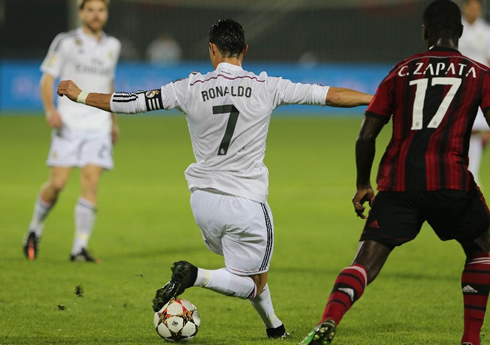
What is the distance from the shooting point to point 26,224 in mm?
11320

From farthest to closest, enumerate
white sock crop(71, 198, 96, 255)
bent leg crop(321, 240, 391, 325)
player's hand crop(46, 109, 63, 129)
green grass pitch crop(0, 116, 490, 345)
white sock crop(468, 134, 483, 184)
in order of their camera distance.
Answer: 1. white sock crop(468, 134, 483, 184)
2. player's hand crop(46, 109, 63, 129)
3. white sock crop(71, 198, 96, 255)
4. green grass pitch crop(0, 116, 490, 345)
5. bent leg crop(321, 240, 391, 325)

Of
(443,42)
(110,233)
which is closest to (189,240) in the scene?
(110,233)

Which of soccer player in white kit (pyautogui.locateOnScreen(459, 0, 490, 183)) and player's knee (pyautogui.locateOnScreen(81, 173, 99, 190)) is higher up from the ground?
soccer player in white kit (pyautogui.locateOnScreen(459, 0, 490, 183))

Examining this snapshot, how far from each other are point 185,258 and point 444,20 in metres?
4.67

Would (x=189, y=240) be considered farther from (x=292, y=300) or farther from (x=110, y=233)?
(x=292, y=300)

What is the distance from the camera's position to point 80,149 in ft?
29.8

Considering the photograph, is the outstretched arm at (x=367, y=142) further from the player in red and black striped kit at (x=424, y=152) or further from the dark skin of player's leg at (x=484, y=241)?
the dark skin of player's leg at (x=484, y=241)

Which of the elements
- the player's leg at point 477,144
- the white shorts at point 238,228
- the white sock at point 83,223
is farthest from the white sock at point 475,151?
the white shorts at point 238,228

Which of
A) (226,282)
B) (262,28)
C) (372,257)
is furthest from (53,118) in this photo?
(262,28)

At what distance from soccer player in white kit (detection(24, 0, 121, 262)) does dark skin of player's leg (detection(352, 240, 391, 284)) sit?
445cm

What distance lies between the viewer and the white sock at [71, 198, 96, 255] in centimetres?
877

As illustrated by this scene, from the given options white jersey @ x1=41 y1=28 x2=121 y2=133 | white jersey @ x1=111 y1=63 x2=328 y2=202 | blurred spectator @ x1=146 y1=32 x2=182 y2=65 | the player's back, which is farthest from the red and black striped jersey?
blurred spectator @ x1=146 y1=32 x2=182 y2=65

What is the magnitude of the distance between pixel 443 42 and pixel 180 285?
6.29ft

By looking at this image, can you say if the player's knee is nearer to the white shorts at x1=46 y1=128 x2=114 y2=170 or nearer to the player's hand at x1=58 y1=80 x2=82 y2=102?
the white shorts at x1=46 y1=128 x2=114 y2=170
